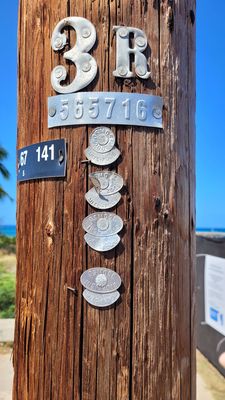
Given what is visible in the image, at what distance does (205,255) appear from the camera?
6.35 m

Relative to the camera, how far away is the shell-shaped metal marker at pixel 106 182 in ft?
4.47

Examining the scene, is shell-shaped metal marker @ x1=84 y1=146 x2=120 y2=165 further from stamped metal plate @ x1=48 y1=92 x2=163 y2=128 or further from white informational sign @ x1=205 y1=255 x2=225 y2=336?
white informational sign @ x1=205 y1=255 x2=225 y2=336

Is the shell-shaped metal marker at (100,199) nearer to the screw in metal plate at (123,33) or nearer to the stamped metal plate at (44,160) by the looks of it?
the stamped metal plate at (44,160)

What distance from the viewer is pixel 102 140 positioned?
4.50 ft

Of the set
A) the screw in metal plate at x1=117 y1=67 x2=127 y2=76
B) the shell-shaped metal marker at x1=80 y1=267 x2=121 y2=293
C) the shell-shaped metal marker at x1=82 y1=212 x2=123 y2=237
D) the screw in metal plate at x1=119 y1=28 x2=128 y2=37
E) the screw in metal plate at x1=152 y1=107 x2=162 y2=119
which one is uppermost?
the screw in metal plate at x1=119 y1=28 x2=128 y2=37

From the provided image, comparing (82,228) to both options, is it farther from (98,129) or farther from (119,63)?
(119,63)

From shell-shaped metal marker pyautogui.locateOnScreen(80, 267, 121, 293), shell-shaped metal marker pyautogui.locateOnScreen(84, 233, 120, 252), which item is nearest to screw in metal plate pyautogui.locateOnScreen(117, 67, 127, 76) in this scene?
shell-shaped metal marker pyautogui.locateOnScreen(84, 233, 120, 252)

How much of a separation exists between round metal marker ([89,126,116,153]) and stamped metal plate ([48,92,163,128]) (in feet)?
0.09

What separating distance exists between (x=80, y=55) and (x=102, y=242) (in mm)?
624

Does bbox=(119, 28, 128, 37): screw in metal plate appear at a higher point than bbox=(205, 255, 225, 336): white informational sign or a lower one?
higher

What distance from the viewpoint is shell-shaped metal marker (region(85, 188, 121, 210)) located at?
136 cm

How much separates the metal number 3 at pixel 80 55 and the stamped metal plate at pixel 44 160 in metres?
0.19

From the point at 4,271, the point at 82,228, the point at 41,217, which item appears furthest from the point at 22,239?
the point at 4,271

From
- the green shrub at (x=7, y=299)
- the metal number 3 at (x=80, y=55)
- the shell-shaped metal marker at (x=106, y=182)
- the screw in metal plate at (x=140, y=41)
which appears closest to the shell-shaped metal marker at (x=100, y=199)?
the shell-shaped metal marker at (x=106, y=182)
